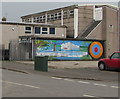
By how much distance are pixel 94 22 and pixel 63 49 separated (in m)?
11.7

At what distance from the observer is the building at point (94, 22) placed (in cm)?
4353

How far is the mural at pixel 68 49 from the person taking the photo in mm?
34088

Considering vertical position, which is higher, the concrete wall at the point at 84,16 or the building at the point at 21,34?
the concrete wall at the point at 84,16

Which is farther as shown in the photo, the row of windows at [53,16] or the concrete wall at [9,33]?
the row of windows at [53,16]

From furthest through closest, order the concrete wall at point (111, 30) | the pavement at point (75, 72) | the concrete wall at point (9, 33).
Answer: the concrete wall at point (111, 30) → the concrete wall at point (9, 33) → the pavement at point (75, 72)

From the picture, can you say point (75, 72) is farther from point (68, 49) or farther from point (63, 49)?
point (68, 49)

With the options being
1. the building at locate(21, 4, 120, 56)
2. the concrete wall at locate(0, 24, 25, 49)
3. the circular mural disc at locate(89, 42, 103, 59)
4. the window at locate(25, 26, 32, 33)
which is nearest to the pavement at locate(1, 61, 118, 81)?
the concrete wall at locate(0, 24, 25, 49)

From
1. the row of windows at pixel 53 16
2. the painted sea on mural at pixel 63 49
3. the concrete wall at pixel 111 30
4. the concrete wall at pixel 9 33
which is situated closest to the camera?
the painted sea on mural at pixel 63 49

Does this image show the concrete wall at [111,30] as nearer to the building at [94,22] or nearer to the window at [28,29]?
the building at [94,22]

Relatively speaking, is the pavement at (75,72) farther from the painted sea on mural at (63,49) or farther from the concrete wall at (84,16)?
the concrete wall at (84,16)

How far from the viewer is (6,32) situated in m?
36.2

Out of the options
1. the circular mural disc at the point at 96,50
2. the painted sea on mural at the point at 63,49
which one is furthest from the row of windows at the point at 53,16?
the painted sea on mural at the point at 63,49

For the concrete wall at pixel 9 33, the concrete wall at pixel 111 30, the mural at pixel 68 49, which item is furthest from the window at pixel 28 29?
the concrete wall at pixel 111 30

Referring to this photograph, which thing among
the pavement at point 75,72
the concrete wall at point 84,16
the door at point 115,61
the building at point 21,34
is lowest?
the pavement at point 75,72
